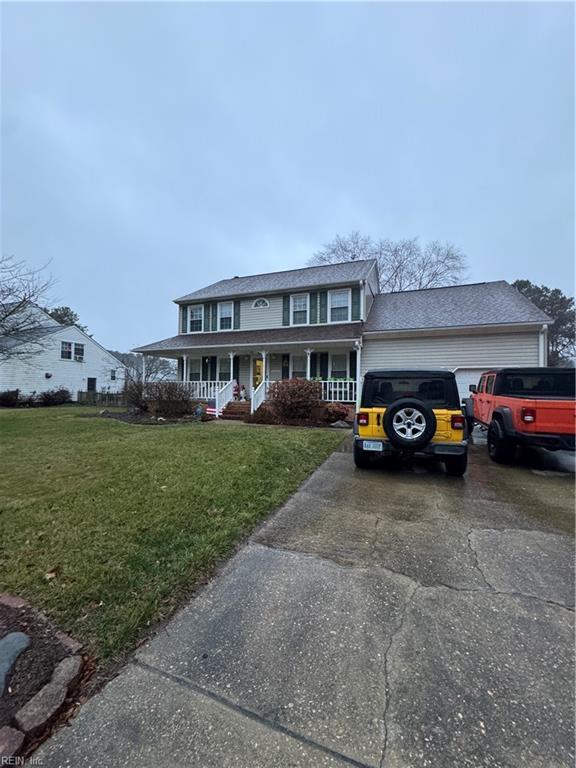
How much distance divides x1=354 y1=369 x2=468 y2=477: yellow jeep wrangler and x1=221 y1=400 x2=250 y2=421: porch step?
7.21 m

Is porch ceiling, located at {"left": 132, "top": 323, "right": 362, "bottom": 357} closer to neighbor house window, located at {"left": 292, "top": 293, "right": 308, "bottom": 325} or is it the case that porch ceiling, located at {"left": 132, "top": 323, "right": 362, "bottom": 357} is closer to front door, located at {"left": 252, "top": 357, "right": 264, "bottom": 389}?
neighbor house window, located at {"left": 292, "top": 293, "right": 308, "bottom": 325}

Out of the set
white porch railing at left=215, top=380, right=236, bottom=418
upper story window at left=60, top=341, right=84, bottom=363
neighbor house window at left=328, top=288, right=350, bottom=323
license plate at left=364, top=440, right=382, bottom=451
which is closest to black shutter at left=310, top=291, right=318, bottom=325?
neighbor house window at left=328, top=288, right=350, bottom=323

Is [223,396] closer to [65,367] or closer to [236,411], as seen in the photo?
[236,411]

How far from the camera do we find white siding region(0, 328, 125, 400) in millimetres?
23031

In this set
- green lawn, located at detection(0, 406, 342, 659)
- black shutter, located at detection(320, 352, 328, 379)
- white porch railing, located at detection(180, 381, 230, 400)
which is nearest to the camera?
green lawn, located at detection(0, 406, 342, 659)

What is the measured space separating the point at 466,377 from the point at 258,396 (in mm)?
8123

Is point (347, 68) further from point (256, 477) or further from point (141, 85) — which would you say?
point (256, 477)

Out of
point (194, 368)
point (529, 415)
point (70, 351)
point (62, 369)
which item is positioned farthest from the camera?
point (70, 351)

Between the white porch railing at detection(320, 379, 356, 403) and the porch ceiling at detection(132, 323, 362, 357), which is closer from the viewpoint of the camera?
the white porch railing at detection(320, 379, 356, 403)

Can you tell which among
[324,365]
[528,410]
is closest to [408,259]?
[324,365]

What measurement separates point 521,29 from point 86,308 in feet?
160

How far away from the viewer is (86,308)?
1729 inches

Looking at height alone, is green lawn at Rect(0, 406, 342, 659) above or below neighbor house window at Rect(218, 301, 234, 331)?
below

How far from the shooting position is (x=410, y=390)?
5.72m
